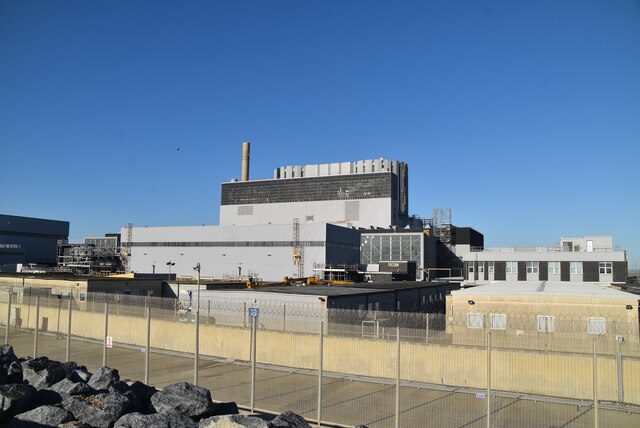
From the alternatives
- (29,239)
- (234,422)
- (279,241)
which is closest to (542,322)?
(234,422)

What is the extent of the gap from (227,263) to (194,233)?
8.17 m

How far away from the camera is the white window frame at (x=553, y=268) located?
55231mm

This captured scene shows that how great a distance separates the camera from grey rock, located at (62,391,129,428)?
8.67 metres

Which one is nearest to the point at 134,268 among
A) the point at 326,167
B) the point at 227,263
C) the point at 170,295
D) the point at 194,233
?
the point at 194,233

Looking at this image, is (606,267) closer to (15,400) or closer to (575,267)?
(575,267)

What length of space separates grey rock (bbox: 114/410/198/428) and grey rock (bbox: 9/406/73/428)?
91cm

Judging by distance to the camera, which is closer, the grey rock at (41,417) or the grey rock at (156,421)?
the grey rock at (41,417)

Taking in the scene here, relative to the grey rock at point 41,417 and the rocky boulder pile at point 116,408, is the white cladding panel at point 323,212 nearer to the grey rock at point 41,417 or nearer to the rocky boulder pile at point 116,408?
the rocky boulder pile at point 116,408

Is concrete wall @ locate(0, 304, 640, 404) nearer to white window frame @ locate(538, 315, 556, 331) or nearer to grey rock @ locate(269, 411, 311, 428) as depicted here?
grey rock @ locate(269, 411, 311, 428)

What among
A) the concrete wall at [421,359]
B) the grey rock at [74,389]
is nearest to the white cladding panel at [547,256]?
the concrete wall at [421,359]

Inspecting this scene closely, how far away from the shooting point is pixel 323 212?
398 feet

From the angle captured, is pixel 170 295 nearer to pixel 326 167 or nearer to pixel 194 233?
pixel 194 233

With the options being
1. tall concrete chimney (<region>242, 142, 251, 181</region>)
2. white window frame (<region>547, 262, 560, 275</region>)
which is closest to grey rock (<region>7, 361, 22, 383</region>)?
white window frame (<region>547, 262, 560, 275</region>)

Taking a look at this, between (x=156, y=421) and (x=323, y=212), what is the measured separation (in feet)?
371
